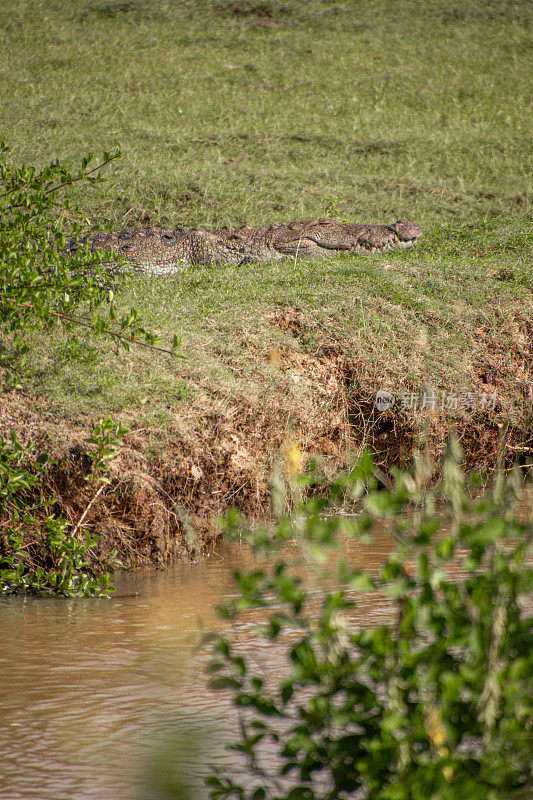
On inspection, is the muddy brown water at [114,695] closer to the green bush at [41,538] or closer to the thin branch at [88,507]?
the green bush at [41,538]

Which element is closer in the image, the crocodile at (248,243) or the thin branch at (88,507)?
the thin branch at (88,507)

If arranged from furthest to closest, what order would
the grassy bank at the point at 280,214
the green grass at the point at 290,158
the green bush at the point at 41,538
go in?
the green grass at the point at 290,158
the grassy bank at the point at 280,214
the green bush at the point at 41,538

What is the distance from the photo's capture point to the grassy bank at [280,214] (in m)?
5.39

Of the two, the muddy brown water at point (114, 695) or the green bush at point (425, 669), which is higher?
the green bush at point (425, 669)

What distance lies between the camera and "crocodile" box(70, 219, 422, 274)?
33.5 ft

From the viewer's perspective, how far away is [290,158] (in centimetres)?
1670

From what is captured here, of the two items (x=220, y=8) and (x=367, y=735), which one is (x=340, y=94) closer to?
(x=220, y=8)

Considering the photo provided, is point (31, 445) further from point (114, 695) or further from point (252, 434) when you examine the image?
point (252, 434)

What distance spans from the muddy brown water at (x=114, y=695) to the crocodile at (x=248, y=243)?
596cm

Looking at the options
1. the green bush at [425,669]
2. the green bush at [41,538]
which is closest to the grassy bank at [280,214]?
the green bush at [41,538]

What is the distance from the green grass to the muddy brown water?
1277mm

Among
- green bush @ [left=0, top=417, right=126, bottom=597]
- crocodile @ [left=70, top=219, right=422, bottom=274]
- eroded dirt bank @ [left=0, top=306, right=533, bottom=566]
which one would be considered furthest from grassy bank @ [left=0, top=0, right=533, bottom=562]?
crocodile @ [left=70, top=219, right=422, bottom=274]

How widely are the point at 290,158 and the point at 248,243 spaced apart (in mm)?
6757

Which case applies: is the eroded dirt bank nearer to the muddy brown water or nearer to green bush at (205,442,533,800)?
the muddy brown water
